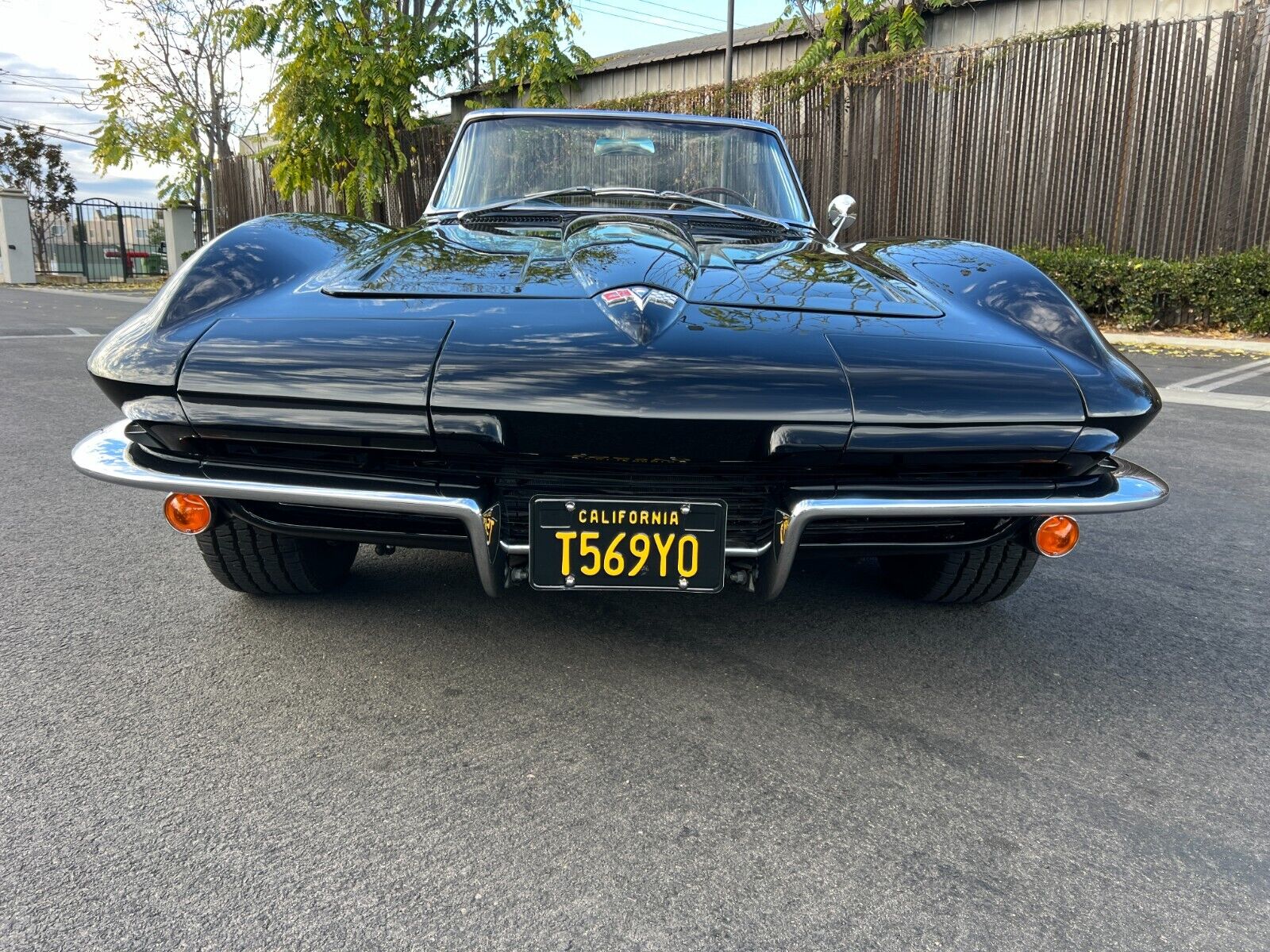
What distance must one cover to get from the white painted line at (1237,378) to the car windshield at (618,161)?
4.50 metres

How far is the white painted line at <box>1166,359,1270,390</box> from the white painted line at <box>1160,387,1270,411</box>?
0.56 feet

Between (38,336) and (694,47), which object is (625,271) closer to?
(38,336)

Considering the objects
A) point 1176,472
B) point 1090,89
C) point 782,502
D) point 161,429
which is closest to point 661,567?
point 782,502

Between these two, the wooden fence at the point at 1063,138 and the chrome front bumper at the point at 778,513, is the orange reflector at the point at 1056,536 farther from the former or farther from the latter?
the wooden fence at the point at 1063,138

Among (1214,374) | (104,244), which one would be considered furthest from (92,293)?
(1214,374)

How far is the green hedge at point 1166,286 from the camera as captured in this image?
27.2 feet

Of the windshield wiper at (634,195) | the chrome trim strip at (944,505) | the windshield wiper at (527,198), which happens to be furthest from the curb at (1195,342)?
the chrome trim strip at (944,505)

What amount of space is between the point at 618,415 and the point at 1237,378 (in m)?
6.66

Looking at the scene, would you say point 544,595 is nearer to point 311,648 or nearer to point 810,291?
point 311,648

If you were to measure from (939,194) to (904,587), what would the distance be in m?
9.34

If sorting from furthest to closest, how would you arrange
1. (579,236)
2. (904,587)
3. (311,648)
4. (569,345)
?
(904,587)
(579,236)
(311,648)
(569,345)

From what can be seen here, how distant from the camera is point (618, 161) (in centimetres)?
329

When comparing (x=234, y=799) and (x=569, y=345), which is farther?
(x=569, y=345)

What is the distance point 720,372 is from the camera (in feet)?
5.63
